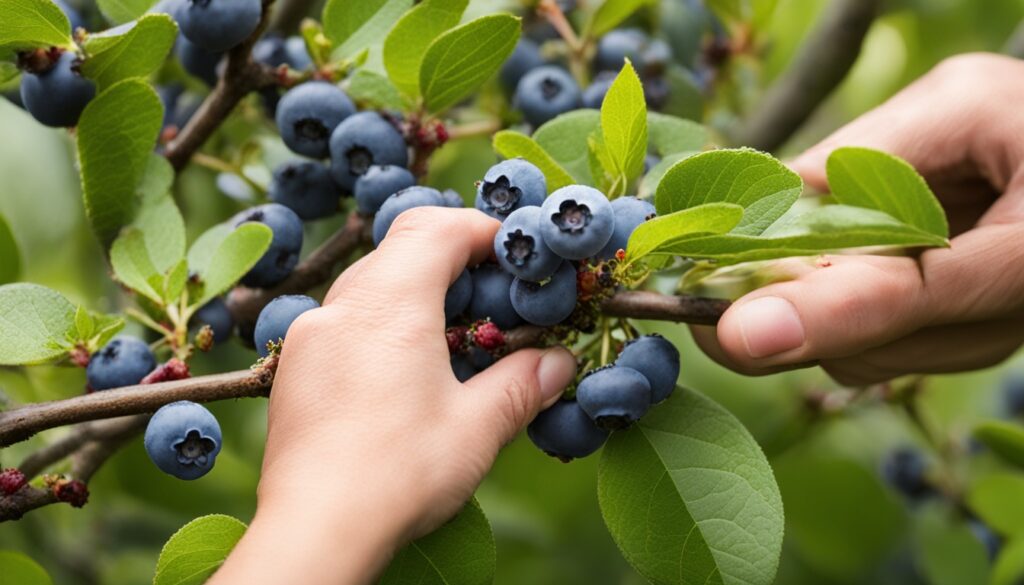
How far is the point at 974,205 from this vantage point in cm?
160

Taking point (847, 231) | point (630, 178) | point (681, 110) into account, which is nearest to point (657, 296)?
point (630, 178)

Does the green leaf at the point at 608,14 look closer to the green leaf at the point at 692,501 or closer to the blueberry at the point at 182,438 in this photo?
the green leaf at the point at 692,501

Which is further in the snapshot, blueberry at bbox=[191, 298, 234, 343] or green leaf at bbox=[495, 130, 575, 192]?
blueberry at bbox=[191, 298, 234, 343]

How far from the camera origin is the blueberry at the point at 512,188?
1028 millimetres

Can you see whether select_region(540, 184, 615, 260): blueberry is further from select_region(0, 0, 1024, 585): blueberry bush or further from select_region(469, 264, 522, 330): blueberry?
select_region(469, 264, 522, 330): blueberry

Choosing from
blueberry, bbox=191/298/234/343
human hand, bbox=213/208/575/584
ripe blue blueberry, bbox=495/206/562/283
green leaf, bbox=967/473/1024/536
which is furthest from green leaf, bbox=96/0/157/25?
green leaf, bbox=967/473/1024/536

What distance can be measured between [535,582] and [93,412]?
1187mm

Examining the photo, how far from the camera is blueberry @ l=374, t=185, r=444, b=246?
1109mm

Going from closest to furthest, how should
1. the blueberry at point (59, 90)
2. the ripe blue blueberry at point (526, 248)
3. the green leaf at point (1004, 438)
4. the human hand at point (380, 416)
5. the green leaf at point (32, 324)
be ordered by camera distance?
the human hand at point (380, 416) → the ripe blue blueberry at point (526, 248) → the green leaf at point (32, 324) → the blueberry at point (59, 90) → the green leaf at point (1004, 438)

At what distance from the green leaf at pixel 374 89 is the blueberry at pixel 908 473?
4.56ft

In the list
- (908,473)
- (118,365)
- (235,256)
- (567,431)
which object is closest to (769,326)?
(567,431)

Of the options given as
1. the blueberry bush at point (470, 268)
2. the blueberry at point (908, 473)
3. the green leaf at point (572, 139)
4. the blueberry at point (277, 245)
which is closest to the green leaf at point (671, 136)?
the blueberry bush at point (470, 268)

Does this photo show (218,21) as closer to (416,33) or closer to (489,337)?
(416,33)

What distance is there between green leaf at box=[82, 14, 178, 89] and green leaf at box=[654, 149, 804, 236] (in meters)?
0.56
